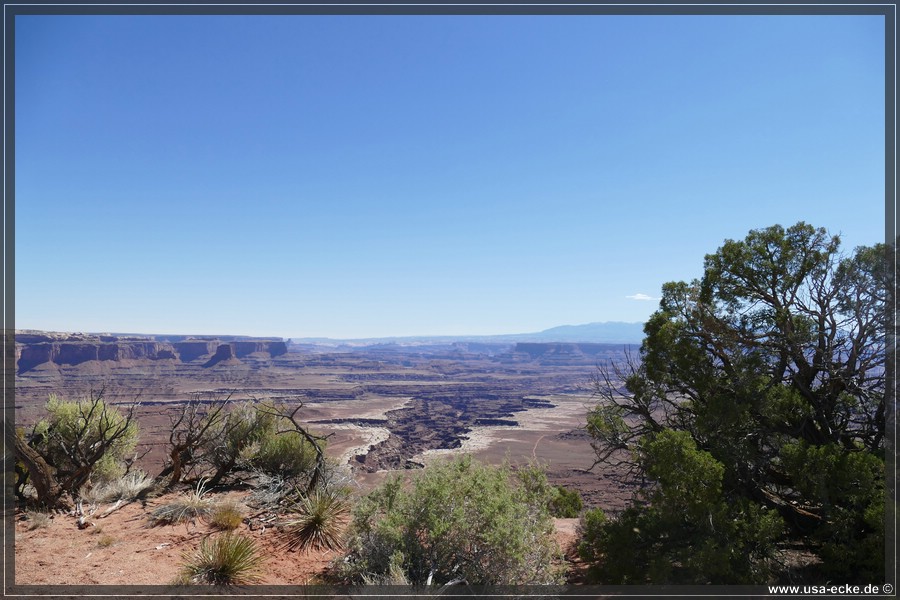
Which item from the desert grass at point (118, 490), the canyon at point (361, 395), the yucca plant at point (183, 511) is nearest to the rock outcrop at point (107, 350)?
the canyon at point (361, 395)

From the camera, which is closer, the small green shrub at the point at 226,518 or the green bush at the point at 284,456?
the small green shrub at the point at 226,518

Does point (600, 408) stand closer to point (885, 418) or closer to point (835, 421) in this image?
point (835, 421)

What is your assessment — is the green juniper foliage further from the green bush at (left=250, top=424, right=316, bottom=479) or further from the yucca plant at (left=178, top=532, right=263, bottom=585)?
the green bush at (left=250, top=424, right=316, bottom=479)

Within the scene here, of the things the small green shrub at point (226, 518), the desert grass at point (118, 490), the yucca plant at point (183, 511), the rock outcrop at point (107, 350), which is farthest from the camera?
the rock outcrop at point (107, 350)

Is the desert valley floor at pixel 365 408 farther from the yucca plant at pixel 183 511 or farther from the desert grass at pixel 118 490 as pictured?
the desert grass at pixel 118 490

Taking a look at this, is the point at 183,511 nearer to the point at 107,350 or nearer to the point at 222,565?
the point at 222,565

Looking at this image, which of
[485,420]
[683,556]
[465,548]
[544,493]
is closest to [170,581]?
[465,548]
